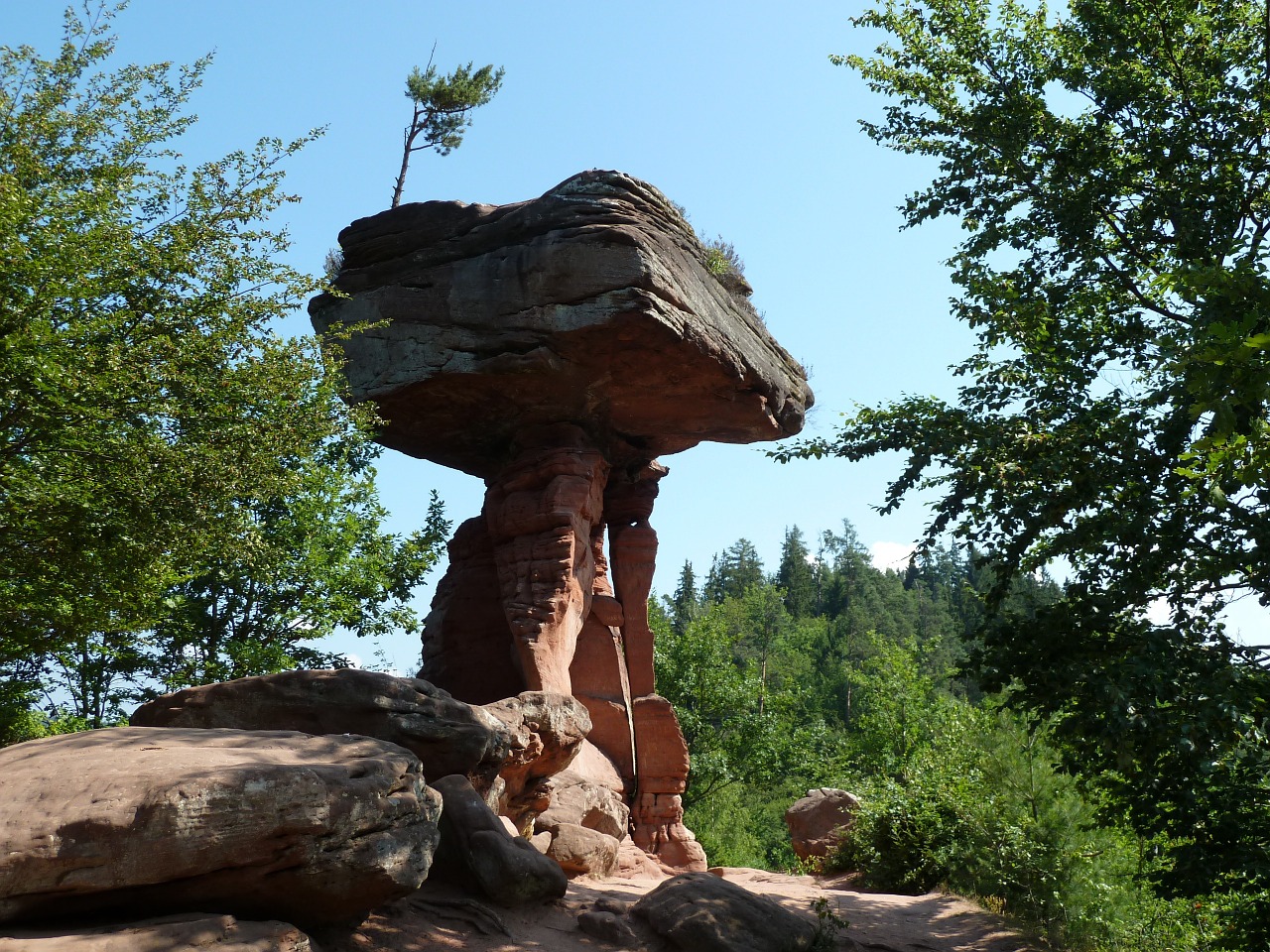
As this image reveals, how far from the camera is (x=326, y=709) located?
735cm

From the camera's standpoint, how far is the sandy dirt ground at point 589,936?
6.46m

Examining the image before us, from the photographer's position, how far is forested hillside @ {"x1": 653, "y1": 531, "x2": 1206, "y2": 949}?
10148mm

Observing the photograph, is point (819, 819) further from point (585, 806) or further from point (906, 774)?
point (585, 806)

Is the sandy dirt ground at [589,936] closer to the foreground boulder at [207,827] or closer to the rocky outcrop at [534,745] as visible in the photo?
the foreground boulder at [207,827]

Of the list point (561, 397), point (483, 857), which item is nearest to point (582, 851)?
point (483, 857)

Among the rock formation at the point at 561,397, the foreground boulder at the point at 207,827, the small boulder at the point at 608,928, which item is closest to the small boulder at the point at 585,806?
the rock formation at the point at 561,397

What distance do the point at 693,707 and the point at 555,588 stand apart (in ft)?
46.7

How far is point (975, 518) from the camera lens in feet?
29.2

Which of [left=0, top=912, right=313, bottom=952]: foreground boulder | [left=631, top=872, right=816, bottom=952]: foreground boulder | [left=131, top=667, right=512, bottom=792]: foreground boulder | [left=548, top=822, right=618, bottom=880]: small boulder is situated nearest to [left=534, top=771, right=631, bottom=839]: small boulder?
[left=548, top=822, right=618, bottom=880]: small boulder

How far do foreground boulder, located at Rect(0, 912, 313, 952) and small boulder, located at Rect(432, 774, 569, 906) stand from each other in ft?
7.20

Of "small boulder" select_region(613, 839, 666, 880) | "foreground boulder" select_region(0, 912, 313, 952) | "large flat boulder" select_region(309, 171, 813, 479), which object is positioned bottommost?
"small boulder" select_region(613, 839, 666, 880)

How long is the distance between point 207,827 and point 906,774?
11.8 meters

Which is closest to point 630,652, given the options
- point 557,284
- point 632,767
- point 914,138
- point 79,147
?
point 632,767

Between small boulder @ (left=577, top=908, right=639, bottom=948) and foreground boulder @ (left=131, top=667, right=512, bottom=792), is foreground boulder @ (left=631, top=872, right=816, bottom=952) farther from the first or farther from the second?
foreground boulder @ (left=131, top=667, right=512, bottom=792)
